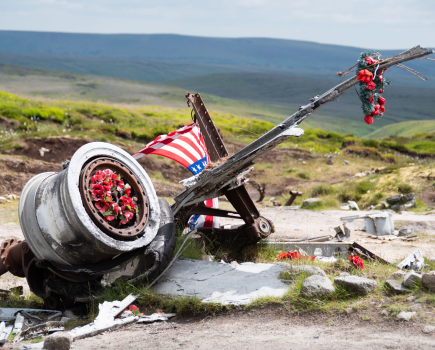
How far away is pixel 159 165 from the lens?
74.3 ft

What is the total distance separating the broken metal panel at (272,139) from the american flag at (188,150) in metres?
1.92

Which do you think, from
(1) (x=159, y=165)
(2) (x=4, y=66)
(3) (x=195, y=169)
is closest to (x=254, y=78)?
(2) (x=4, y=66)

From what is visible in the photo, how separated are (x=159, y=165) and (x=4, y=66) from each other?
12161 cm

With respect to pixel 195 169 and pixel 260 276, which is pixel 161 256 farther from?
pixel 195 169

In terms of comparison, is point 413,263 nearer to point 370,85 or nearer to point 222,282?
point 370,85

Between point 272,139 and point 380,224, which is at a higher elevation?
point 272,139

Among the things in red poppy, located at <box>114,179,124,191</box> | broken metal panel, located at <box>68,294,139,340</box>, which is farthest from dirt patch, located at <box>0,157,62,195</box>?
broken metal panel, located at <box>68,294,139,340</box>

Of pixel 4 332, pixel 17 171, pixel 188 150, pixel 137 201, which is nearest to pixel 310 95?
pixel 17 171

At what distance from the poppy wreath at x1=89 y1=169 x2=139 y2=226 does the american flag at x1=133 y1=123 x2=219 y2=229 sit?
2.93 metres

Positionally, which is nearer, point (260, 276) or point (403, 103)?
point (260, 276)

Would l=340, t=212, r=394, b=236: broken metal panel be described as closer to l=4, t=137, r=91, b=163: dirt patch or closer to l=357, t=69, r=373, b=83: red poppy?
l=357, t=69, r=373, b=83: red poppy

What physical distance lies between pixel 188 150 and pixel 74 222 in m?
4.24

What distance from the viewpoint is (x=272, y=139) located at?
6.95m

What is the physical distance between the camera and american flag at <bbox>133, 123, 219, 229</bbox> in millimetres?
9778
